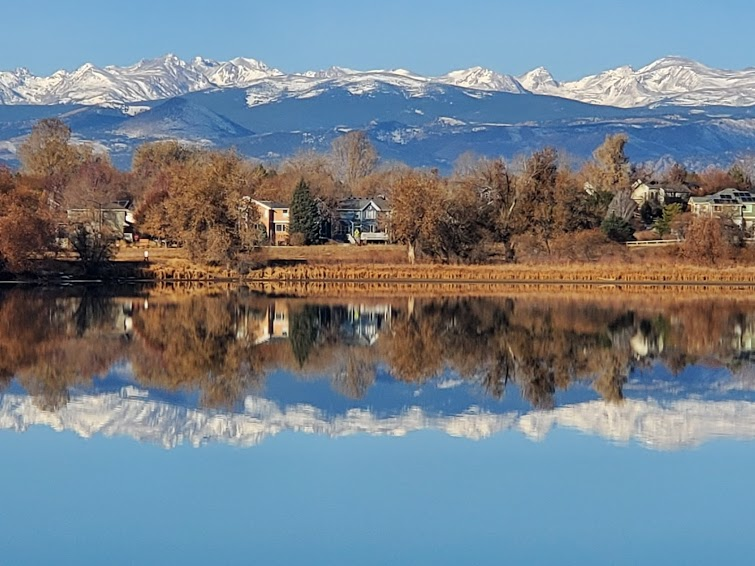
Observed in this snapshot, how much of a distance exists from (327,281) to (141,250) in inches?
506

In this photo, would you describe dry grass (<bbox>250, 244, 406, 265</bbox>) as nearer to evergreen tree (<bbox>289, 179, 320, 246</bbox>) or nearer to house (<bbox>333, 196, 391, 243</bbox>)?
evergreen tree (<bbox>289, 179, 320, 246</bbox>)

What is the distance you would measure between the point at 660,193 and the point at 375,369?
6837 cm

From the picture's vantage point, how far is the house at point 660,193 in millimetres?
89938

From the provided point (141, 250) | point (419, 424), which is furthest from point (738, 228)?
point (419, 424)

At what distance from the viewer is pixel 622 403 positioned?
22.1 metres

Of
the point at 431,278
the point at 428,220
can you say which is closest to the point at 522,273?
the point at 431,278

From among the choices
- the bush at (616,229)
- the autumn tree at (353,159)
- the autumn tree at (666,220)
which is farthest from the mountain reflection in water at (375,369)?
the autumn tree at (353,159)

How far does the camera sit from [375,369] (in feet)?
89.2

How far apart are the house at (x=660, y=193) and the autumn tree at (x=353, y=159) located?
2857cm

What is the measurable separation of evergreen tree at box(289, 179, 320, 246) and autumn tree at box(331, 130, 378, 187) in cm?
3802

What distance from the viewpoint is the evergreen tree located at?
74.1 m

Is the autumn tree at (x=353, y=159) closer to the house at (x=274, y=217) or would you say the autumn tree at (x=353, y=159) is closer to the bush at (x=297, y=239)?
the house at (x=274, y=217)

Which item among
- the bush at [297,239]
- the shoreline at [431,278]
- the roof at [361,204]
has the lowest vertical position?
the shoreline at [431,278]

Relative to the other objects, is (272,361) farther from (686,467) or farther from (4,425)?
(686,467)
